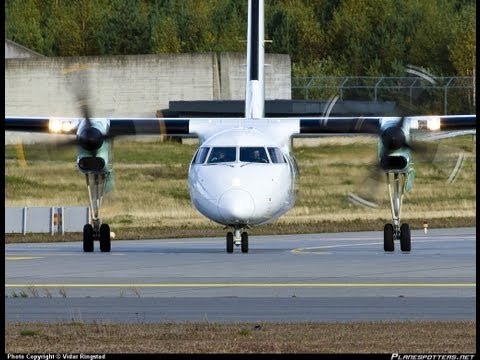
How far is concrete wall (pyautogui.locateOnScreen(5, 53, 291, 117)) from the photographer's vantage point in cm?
7656

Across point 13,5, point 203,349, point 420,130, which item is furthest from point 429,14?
point 203,349

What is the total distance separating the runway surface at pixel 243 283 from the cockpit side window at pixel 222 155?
6.85ft

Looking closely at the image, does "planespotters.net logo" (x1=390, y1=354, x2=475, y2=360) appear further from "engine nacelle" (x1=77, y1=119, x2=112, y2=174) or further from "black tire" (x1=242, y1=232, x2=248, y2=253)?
"engine nacelle" (x1=77, y1=119, x2=112, y2=174)

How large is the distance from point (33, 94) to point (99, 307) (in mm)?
59560

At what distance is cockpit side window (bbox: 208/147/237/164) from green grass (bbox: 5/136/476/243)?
41.6ft

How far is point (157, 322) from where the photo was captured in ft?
55.3

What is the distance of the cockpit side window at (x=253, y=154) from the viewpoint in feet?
93.7

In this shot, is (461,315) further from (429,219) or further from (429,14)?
(429,14)

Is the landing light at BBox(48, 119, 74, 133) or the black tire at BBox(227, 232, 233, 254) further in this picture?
the landing light at BBox(48, 119, 74, 133)

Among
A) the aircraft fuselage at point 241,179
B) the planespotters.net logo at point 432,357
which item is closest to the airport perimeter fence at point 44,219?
the aircraft fuselage at point 241,179

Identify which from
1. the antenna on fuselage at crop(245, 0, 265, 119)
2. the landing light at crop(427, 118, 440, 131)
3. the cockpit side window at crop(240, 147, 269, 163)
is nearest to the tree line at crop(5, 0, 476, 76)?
the antenna on fuselage at crop(245, 0, 265, 119)

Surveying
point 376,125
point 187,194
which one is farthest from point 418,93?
point 376,125

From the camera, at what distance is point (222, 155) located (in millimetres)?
28578

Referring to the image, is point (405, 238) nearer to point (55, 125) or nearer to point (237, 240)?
point (237, 240)
